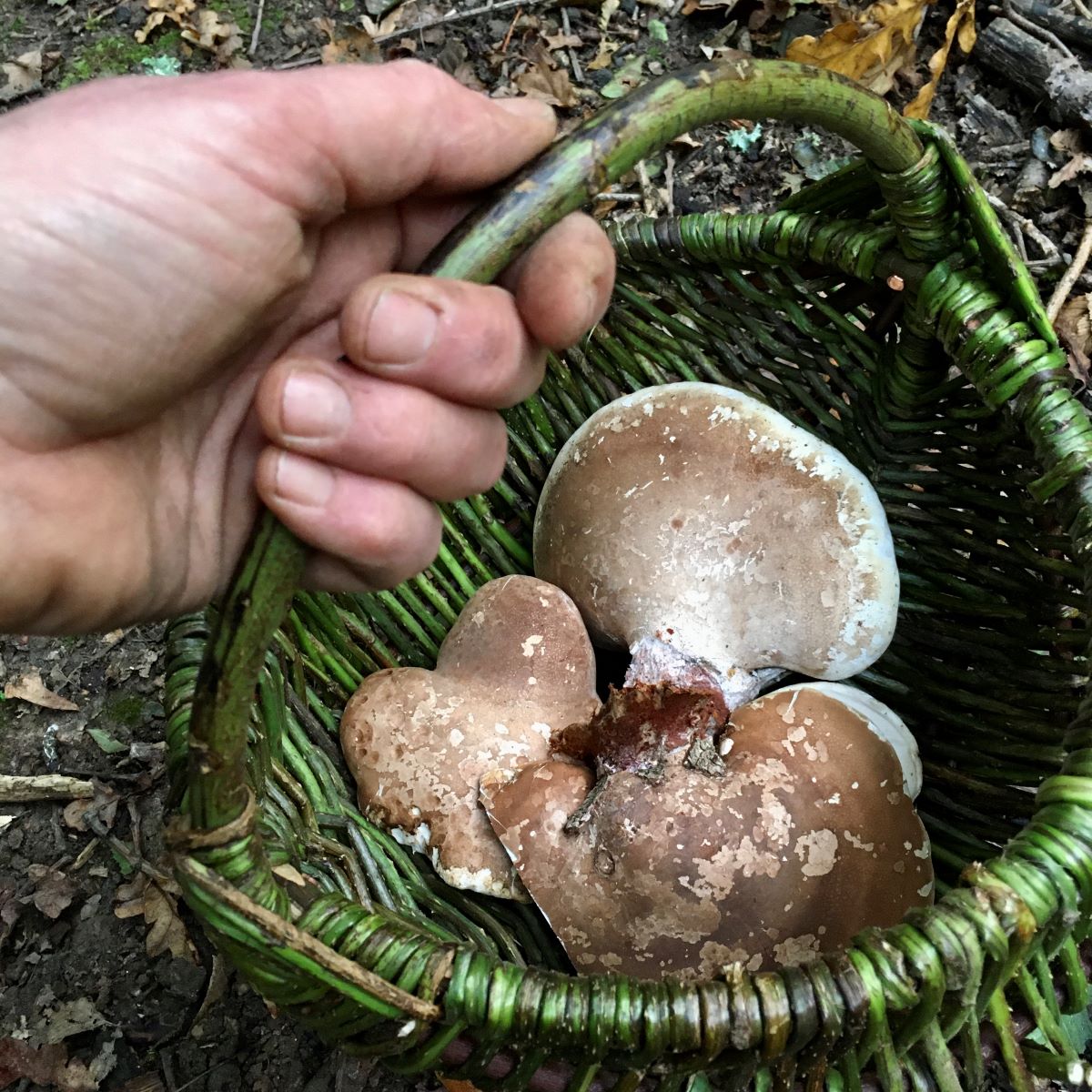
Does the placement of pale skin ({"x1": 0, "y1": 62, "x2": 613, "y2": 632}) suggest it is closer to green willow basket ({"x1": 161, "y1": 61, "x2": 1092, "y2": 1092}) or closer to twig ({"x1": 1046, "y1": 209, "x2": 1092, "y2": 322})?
green willow basket ({"x1": 161, "y1": 61, "x2": 1092, "y2": 1092})

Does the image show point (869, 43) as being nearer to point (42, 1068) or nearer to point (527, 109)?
point (527, 109)

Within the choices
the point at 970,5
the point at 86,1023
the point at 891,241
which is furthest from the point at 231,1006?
the point at 970,5

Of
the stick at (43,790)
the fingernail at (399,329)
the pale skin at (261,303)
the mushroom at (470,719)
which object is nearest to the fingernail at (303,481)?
the pale skin at (261,303)

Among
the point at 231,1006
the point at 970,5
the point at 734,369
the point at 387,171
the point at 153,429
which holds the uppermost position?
the point at 970,5

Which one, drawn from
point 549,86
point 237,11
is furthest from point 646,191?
point 237,11

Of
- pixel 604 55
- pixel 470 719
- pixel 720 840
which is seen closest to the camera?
pixel 720 840

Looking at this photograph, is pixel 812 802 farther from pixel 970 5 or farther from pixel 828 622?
pixel 970 5

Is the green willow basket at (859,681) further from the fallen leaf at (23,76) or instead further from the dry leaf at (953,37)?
the fallen leaf at (23,76)
